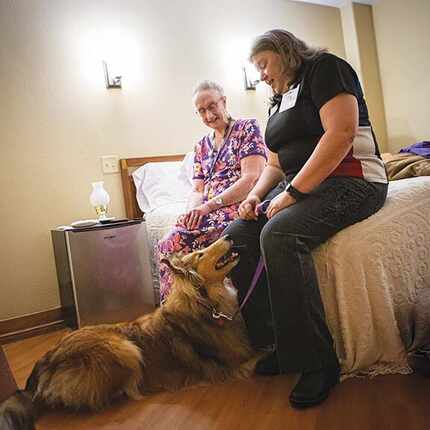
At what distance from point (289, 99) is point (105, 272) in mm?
1313

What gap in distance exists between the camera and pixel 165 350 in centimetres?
133

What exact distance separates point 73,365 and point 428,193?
127cm

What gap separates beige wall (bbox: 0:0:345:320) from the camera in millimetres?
2314

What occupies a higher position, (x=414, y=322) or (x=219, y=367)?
(x=414, y=322)

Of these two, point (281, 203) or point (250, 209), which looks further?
point (250, 209)

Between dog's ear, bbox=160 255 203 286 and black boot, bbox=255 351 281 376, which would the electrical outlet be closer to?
dog's ear, bbox=160 255 203 286

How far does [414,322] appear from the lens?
4.01 feet

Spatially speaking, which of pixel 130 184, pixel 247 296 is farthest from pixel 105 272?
pixel 247 296

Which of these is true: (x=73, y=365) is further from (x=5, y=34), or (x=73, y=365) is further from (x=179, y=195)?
(x=5, y=34)

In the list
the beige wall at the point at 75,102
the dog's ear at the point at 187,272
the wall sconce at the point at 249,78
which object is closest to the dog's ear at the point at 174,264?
the dog's ear at the point at 187,272

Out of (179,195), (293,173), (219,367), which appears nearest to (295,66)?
(293,173)

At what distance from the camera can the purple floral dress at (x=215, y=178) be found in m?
1.70

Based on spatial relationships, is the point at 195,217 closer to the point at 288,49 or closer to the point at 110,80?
the point at 288,49

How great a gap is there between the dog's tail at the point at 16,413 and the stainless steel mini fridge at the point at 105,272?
1086 mm
